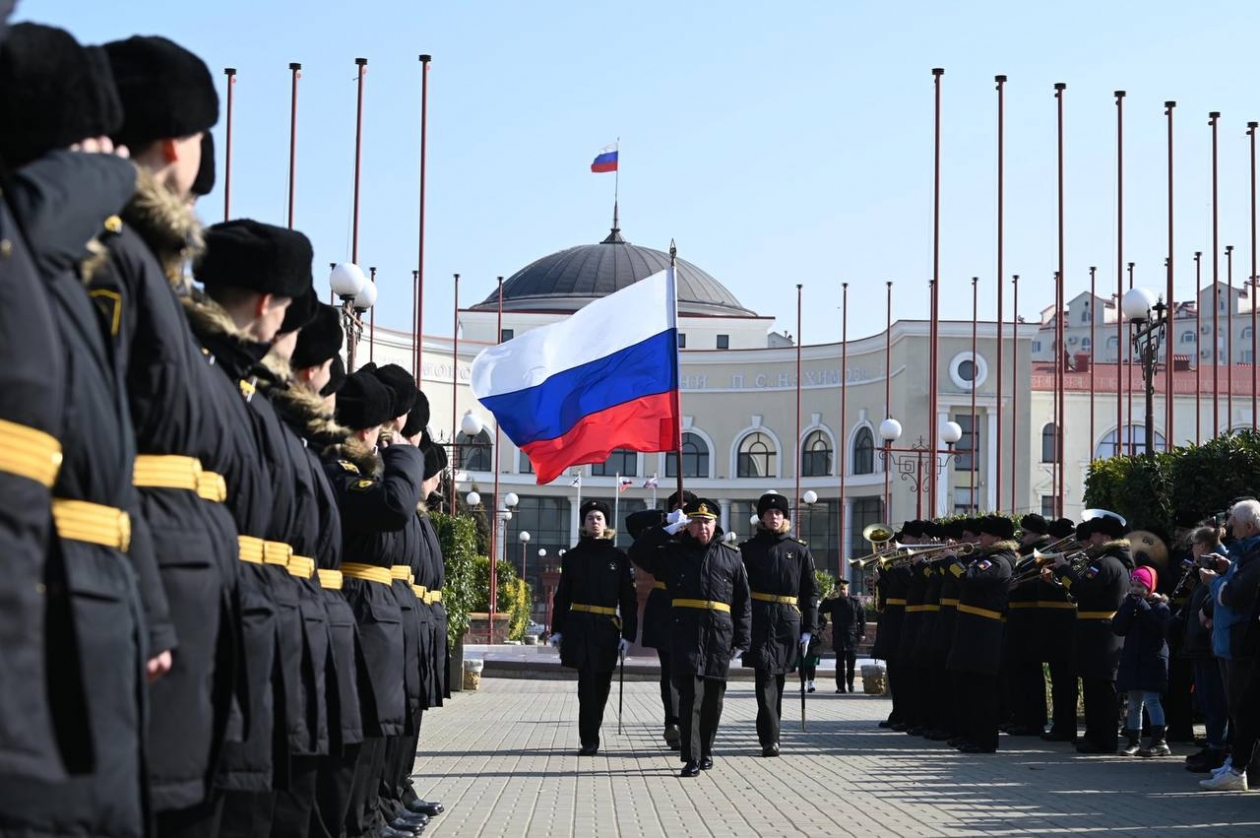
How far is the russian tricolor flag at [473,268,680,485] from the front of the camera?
1731 cm

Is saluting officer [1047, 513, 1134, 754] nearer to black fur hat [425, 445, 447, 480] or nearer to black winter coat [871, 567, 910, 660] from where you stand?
black winter coat [871, 567, 910, 660]

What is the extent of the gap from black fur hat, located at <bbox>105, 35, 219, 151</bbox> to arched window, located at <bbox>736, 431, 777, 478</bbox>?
75.6m

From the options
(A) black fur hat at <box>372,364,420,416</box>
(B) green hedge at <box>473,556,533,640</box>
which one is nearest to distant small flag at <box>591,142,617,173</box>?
(B) green hedge at <box>473,556,533,640</box>

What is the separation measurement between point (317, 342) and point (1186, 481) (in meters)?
12.1

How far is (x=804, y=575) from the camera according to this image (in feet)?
50.5

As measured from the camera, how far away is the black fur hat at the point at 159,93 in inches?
169

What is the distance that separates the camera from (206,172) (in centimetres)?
480

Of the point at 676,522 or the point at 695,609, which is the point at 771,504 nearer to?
the point at 676,522

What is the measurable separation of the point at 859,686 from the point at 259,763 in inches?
1076

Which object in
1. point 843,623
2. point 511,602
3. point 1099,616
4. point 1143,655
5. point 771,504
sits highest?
point 771,504

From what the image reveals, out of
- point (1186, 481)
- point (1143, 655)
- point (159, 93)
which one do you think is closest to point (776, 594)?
point (1143, 655)

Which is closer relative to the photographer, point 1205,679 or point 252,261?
point 252,261

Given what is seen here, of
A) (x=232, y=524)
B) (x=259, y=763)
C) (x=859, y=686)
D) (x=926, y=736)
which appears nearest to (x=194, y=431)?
(x=232, y=524)

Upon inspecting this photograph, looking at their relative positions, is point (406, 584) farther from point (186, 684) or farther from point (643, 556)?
point (643, 556)
